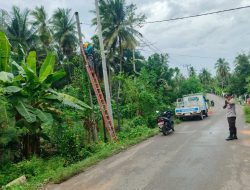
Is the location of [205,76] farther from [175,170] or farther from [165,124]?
[175,170]

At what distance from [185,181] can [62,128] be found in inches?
274

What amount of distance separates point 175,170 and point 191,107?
17.1m

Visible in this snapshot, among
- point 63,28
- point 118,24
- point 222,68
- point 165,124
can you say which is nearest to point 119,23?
point 118,24

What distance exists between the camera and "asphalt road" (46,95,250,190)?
6.66 m

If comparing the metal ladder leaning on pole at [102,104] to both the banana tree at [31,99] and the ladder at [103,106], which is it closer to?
the ladder at [103,106]

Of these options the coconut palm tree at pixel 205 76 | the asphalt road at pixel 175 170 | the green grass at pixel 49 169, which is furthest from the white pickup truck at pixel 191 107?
the coconut palm tree at pixel 205 76

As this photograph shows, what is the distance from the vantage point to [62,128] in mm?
12547

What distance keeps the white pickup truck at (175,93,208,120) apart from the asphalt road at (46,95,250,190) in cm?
1301

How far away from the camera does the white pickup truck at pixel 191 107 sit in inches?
964

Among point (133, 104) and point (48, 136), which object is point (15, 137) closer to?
point (48, 136)

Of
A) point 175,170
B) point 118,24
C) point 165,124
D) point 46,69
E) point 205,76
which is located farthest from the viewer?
point 205,76

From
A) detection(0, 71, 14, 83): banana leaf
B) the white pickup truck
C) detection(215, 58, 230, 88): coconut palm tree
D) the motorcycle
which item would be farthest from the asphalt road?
detection(215, 58, 230, 88): coconut palm tree

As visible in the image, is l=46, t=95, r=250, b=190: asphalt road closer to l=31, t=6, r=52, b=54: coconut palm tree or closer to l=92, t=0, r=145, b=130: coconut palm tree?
l=92, t=0, r=145, b=130: coconut palm tree

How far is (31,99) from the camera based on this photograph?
1220cm
